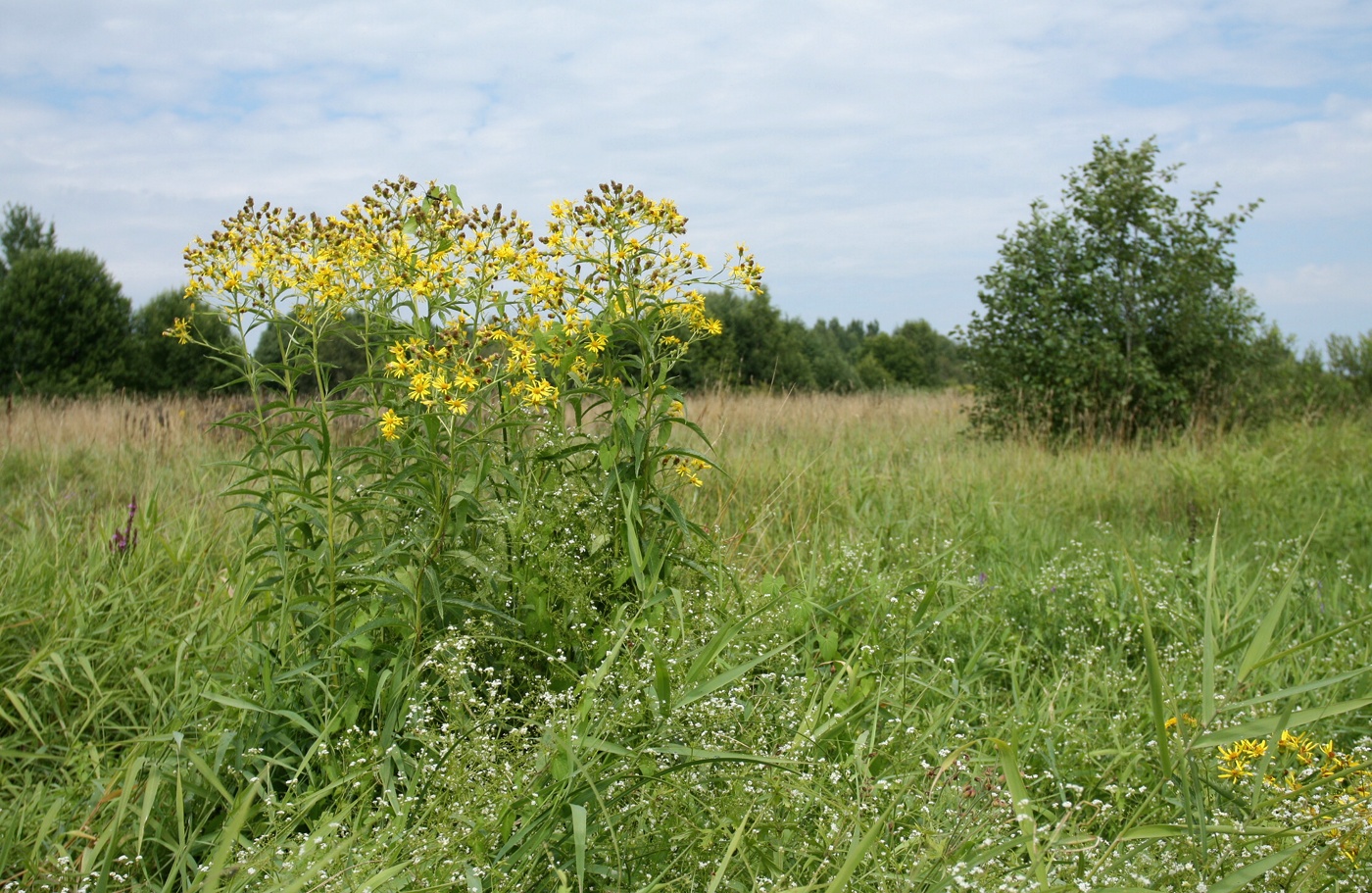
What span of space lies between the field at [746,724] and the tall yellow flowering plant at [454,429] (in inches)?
3.3

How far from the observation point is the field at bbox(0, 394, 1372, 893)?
1.62m

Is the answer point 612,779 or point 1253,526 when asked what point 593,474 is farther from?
point 1253,526

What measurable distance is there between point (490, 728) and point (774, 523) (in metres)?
2.40

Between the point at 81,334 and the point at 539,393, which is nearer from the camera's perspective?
the point at 539,393

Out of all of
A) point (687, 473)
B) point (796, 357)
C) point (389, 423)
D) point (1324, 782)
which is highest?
point (796, 357)

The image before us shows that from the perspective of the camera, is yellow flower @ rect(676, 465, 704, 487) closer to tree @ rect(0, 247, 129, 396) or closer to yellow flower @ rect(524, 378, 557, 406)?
yellow flower @ rect(524, 378, 557, 406)

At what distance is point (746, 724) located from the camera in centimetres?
206

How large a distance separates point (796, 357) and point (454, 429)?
674 inches

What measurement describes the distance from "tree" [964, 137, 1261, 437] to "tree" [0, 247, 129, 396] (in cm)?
1704

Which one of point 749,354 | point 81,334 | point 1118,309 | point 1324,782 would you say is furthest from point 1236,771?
point 81,334

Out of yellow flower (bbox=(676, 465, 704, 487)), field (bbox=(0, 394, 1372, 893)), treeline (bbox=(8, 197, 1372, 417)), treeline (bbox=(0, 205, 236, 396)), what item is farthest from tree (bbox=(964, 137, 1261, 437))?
treeline (bbox=(0, 205, 236, 396))

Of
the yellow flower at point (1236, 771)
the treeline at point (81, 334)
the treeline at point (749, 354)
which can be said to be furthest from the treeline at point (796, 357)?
the treeline at point (81, 334)

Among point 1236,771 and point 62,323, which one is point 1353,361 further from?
point 62,323

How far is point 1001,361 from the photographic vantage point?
30.2 ft
